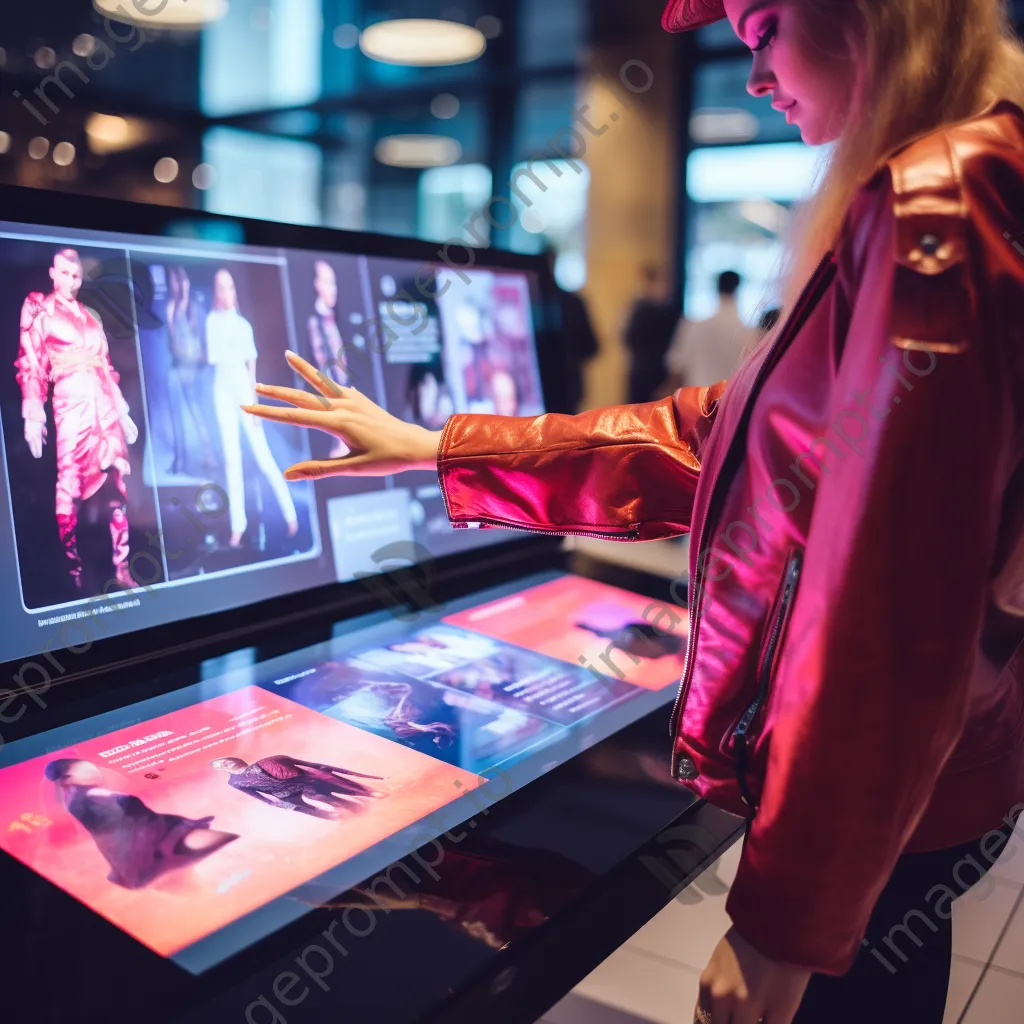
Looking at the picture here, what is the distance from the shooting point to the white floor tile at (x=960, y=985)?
6.07 feet

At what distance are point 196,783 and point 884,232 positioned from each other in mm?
765

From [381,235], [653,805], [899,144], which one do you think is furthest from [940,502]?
[381,235]

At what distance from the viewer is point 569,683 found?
1231mm

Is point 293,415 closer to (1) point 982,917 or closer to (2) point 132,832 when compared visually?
(2) point 132,832

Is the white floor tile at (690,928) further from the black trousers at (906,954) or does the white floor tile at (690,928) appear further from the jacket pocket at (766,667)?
the jacket pocket at (766,667)

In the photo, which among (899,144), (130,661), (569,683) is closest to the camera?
(899,144)

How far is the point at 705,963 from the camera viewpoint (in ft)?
6.76

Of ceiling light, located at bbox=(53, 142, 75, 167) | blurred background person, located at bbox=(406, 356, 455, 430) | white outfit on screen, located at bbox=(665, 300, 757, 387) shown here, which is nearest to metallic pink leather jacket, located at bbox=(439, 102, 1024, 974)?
blurred background person, located at bbox=(406, 356, 455, 430)

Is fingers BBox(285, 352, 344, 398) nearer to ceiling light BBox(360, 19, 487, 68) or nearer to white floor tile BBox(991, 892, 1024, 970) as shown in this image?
white floor tile BBox(991, 892, 1024, 970)

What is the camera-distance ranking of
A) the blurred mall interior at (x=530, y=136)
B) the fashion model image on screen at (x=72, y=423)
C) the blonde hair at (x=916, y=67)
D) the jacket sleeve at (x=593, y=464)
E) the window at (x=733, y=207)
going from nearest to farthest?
the blonde hair at (x=916, y=67) → the fashion model image on screen at (x=72, y=423) → the jacket sleeve at (x=593, y=464) → the blurred mall interior at (x=530, y=136) → the window at (x=733, y=207)

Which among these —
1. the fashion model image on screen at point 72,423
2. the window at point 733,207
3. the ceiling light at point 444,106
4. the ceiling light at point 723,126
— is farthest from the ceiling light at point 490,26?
the fashion model image on screen at point 72,423

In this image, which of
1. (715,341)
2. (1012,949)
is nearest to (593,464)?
(1012,949)

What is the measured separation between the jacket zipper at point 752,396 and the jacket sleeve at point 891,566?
76 mm

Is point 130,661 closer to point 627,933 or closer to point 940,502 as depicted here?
point 627,933
